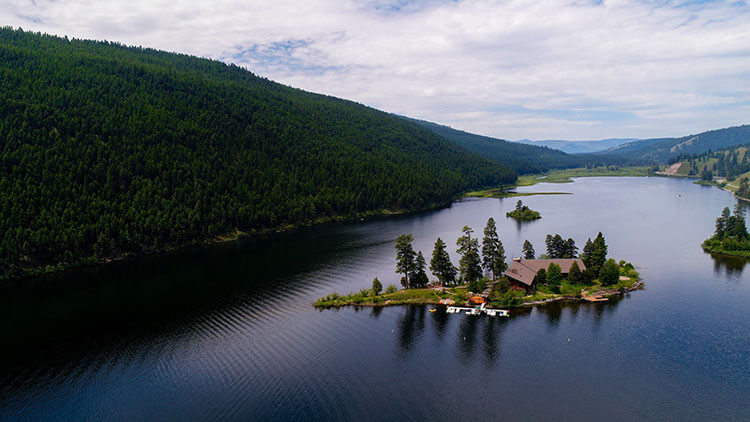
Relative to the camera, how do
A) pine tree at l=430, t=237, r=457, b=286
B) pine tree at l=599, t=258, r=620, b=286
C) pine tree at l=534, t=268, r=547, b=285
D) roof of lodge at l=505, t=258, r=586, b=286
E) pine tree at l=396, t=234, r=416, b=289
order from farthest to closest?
1. pine tree at l=396, t=234, r=416, b=289
2. pine tree at l=430, t=237, r=457, b=286
3. pine tree at l=534, t=268, r=547, b=285
4. pine tree at l=599, t=258, r=620, b=286
5. roof of lodge at l=505, t=258, r=586, b=286

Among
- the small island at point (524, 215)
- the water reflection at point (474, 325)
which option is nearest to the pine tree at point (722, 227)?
the small island at point (524, 215)

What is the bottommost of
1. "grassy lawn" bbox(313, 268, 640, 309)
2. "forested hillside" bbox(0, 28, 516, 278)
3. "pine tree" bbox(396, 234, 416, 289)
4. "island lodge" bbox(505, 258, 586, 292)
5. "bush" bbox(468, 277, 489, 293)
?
"grassy lawn" bbox(313, 268, 640, 309)

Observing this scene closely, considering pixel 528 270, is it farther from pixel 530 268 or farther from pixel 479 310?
pixel 479 310

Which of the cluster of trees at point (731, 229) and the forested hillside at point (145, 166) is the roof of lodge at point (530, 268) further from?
the forested hillside at point (145, 166)

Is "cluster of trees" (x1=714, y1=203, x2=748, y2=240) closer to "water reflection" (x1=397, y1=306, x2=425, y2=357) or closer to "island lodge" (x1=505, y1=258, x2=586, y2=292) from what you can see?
"island lodge" (x1=505, y1=258, x2=586, y2=292)

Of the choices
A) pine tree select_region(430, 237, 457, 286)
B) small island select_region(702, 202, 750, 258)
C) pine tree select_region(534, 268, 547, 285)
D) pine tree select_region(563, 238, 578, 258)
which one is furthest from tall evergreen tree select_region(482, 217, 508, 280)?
small island select_region(702, 202, 750, 258)

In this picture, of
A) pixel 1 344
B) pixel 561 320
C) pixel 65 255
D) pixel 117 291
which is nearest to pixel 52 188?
pixel 65 255
